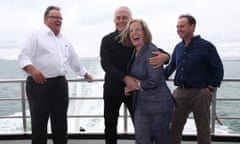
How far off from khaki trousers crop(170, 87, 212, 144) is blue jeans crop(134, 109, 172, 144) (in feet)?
1.41

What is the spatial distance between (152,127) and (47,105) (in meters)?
0.85

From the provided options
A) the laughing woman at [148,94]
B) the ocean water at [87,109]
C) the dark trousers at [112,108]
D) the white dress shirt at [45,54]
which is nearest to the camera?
the laughing woman at [148,94]

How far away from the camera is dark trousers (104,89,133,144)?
7.19ft

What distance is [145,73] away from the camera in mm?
1814

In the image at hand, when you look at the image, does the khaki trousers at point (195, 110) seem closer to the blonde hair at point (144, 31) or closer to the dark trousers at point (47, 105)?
the blonde hair at point (144, 31)

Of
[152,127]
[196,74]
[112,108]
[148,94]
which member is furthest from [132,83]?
[196,74]

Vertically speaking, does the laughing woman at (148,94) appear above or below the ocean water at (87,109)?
above

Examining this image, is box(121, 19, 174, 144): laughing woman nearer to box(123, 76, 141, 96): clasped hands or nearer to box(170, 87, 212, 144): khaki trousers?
box(123, 76, 141, 96): clasped hands

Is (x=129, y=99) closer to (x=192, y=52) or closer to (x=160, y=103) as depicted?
(x=160, y=103)

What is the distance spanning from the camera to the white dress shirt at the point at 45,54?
6.82 feet

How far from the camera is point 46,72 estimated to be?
7.13ft

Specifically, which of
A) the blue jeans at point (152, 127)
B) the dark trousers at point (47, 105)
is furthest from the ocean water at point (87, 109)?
the blue jeans at point (152, 127)

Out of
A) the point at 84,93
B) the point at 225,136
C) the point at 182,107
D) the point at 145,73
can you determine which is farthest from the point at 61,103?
the point at 84,93

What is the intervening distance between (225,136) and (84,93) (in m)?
6.27
